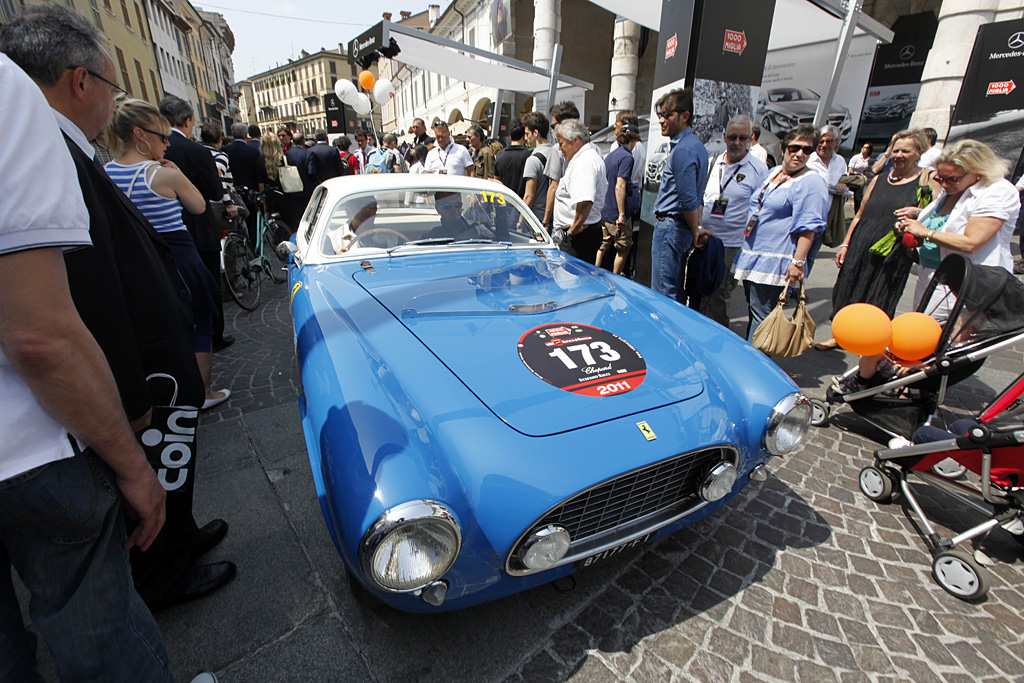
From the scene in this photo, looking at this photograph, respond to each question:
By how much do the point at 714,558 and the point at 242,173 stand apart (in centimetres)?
835

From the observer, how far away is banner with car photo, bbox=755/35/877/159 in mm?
9383

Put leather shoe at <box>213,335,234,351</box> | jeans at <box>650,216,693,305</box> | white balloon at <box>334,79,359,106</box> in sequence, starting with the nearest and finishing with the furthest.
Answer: jeans at <box>650,216,693,305</box>, leather shoe at <box>213,335,234,351</box>, white balloon at <box>334,79,359,106</box>

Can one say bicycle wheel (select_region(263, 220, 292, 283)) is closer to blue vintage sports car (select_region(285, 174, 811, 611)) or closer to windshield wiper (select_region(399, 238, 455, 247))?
windshield wiper (select_region(399, 238, 455, 247))

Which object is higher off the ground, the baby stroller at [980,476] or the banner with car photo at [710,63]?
the banner with car photo at [710,63]

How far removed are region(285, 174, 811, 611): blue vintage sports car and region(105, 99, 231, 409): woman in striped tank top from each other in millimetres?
809

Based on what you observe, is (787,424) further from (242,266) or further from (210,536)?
(242,266)

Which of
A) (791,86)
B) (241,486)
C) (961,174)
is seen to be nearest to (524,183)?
(961,174)

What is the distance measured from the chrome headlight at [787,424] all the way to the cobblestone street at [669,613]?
57 centimetres

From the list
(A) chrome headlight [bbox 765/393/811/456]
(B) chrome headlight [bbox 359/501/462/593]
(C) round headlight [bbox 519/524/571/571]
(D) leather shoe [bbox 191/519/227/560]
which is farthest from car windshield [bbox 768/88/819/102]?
(D) leather shoe [bbox 191/519/227/560]

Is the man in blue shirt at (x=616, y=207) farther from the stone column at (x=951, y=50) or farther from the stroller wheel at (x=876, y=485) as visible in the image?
the stone column at (x=951, y=50)

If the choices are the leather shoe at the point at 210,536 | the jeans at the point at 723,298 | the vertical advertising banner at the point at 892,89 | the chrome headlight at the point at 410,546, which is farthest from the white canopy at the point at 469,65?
the chrome headlight at the point at 410,546

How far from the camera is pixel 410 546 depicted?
1288 mm

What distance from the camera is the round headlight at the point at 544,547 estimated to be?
141 centimetres

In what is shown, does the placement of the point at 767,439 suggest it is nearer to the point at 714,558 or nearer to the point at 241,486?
the point at 714,558
